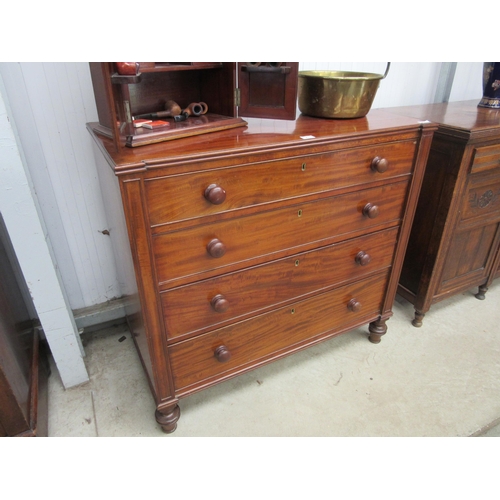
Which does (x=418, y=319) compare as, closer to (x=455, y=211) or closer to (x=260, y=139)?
(x=455, y=211)

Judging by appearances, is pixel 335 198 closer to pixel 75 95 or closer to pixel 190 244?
pixel 190 244

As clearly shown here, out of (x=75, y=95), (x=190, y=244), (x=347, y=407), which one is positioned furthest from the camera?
(x=347, y=407)

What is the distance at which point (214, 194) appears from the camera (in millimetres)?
1014

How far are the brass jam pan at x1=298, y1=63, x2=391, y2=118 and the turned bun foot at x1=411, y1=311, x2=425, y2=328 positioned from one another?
103cm

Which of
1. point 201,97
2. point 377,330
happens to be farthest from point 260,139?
point 377,330

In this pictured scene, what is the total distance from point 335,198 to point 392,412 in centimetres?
87

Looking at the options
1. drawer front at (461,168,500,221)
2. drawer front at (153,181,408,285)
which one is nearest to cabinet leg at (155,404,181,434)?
drawer front at (153,181,408,285)

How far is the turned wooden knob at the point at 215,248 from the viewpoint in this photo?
42.9 inches

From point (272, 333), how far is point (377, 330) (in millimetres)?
620

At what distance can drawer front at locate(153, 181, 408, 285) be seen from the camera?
1.07 metres

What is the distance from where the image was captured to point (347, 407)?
4.86 ft

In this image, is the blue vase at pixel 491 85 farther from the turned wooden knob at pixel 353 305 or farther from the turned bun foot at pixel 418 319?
the turned wooden knob at pixel 353 305

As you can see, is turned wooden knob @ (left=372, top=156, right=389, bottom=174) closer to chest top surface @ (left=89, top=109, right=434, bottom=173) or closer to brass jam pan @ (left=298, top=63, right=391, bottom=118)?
chest top surface @ (left=89, top=109, right=434, bottom=173)
